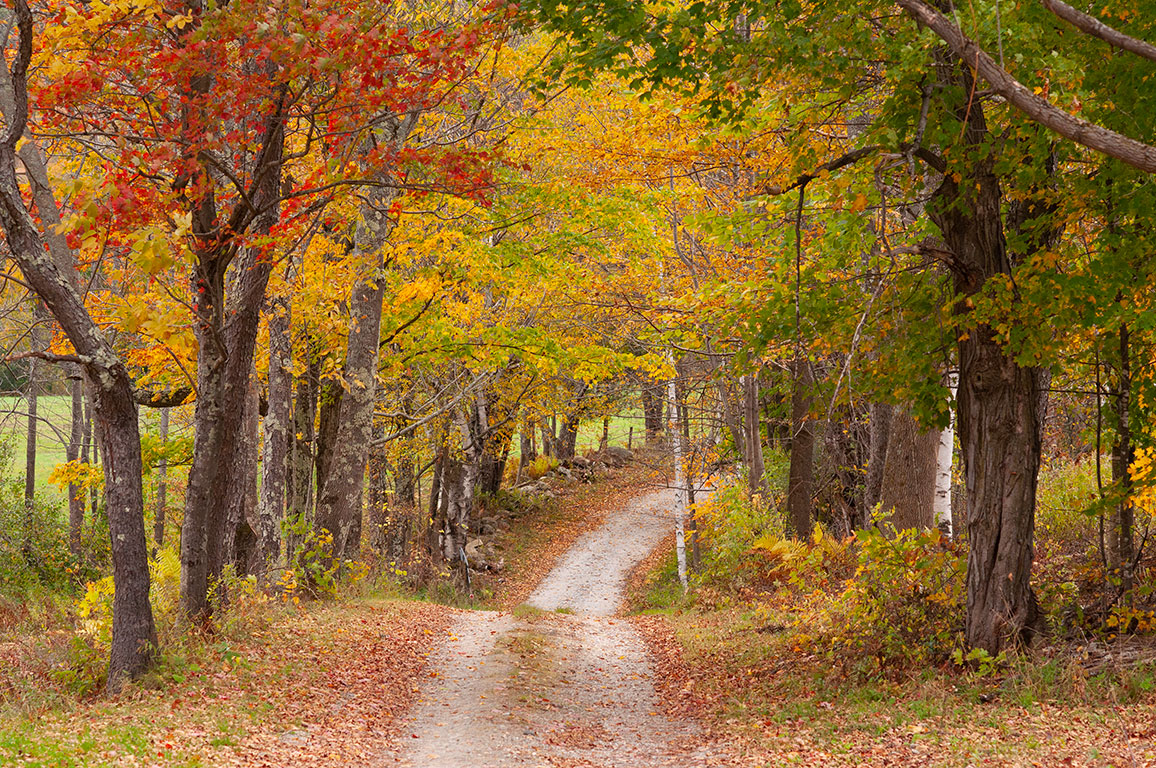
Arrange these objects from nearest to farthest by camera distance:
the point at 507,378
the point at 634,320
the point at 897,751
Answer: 1. the point at 897,751
2. the point at 634,320
3. the point at 507,378

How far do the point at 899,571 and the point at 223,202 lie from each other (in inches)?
322

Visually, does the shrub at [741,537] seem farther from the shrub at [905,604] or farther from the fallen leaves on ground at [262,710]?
the fallen leaves on ground at [262,710]

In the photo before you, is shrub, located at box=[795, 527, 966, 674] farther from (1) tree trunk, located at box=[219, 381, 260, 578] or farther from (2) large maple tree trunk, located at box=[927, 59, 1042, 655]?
Answer: (1) tree trunk, located at box=[219, 381, 260, 578]

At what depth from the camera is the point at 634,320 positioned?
1770 cm

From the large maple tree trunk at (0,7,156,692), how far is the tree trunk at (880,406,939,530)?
8.88 m

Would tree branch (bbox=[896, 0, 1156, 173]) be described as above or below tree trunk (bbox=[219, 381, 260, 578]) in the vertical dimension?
above

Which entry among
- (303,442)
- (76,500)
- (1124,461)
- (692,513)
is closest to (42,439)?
(76,500)

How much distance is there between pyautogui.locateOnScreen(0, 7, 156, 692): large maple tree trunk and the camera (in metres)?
7.60

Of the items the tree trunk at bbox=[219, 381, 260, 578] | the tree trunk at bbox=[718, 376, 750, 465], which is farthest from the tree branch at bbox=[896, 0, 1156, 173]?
the tree trunk at bbox=[718, 376, 750, 465]

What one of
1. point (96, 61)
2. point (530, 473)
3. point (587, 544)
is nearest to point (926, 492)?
point (96, 61)

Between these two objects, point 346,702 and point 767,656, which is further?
point 767,656

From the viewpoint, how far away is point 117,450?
7914mm

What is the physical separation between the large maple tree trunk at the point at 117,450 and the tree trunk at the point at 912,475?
888 centimetres

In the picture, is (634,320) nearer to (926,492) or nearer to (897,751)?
(926,492)
